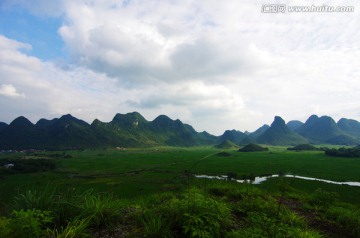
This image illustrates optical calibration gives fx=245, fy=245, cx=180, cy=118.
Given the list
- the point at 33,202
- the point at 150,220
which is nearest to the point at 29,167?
the point at 33,202

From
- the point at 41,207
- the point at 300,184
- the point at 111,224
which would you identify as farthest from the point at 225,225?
the point at 300,184

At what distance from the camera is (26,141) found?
19775cm

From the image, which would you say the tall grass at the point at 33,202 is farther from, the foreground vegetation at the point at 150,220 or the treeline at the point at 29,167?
the treeline at the point at 29,167

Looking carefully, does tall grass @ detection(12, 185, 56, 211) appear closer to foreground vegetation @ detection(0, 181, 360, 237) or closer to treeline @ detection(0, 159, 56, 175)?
foreground vegetation @ detection(0, 181, 360, 237)

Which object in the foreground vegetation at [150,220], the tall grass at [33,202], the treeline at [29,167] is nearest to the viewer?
the foreground vegetation at [150,220]

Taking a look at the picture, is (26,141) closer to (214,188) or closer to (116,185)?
(116,185)

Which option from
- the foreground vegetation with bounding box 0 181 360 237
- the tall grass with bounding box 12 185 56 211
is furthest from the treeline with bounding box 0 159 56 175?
the foreground vegetation with bounding box 0 181 360 237

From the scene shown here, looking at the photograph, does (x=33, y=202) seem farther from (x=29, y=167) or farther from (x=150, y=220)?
(x=29, y=167)

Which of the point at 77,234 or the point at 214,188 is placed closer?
the point at 77,234

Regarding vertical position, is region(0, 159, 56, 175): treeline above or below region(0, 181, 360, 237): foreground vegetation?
below

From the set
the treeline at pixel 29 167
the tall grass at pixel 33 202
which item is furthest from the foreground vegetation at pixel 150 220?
the treeline at pixel 29 167

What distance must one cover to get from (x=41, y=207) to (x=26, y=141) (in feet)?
742

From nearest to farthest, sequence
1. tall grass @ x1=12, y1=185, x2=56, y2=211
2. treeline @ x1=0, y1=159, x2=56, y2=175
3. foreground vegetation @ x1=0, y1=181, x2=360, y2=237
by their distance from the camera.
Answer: foreground vegetation @ x1=0, y1=181, x2=360, y2=237, tall grass @ x1=12, y1=185, x2=56, y2=211, treeline @ x1=0, y1=159, x2=56, y2=175

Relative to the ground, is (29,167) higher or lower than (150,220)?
lower
